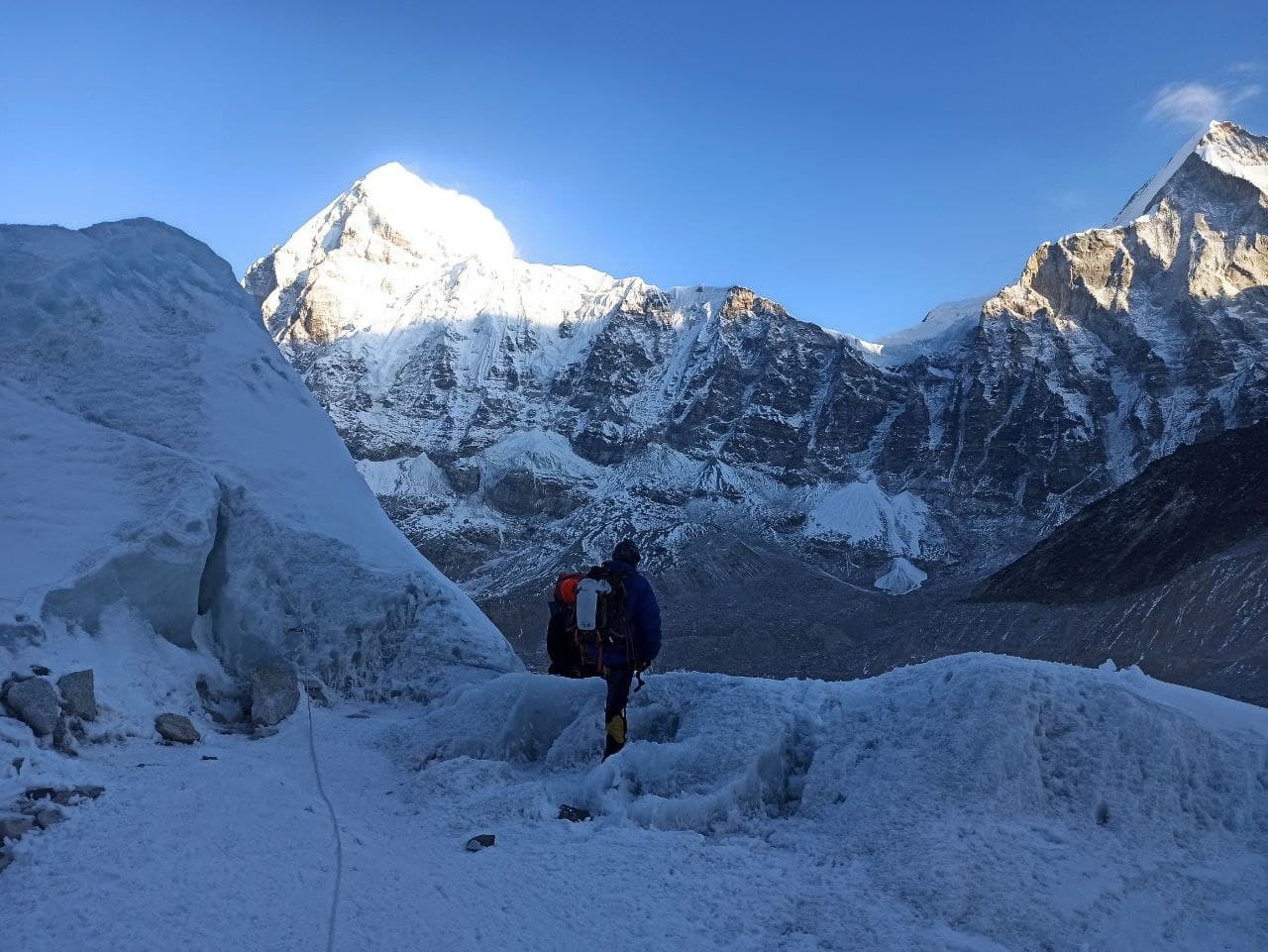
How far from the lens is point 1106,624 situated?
44562 millimetres

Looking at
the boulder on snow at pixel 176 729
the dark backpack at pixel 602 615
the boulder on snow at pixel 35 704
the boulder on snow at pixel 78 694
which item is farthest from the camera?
the boulder on snow at pixel 176 729

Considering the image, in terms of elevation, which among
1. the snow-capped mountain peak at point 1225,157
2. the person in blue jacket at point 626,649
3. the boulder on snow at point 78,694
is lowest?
the boulder on snow at point 78,694

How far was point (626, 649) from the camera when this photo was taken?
Answer: 6.34 metres

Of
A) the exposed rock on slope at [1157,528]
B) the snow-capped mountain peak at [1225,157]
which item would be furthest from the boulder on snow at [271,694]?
the snow-capped mountain peak at [1225,157]

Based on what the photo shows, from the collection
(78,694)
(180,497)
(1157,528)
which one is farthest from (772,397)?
(78,694)

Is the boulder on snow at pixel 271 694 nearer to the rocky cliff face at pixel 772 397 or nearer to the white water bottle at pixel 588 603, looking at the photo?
the white water bottle at pixel 588 603

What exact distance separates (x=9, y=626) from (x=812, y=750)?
552 centimetres

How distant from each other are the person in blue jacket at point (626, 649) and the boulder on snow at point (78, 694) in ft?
10.9

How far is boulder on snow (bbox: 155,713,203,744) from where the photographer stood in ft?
21.6

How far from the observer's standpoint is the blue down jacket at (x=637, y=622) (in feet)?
20.9

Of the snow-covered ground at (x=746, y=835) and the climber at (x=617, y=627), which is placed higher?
the climber at (x=617, y=627)

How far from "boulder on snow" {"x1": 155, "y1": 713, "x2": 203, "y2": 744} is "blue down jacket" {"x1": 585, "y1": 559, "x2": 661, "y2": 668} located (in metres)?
2.90

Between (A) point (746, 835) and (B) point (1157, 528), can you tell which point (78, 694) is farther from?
(B) point (1157, 528)

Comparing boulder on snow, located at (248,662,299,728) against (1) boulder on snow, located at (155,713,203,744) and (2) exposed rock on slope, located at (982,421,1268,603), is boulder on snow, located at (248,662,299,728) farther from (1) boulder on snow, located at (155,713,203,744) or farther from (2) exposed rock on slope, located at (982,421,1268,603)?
(2) exposed rock on slope, located at (982,421,1268,603)
